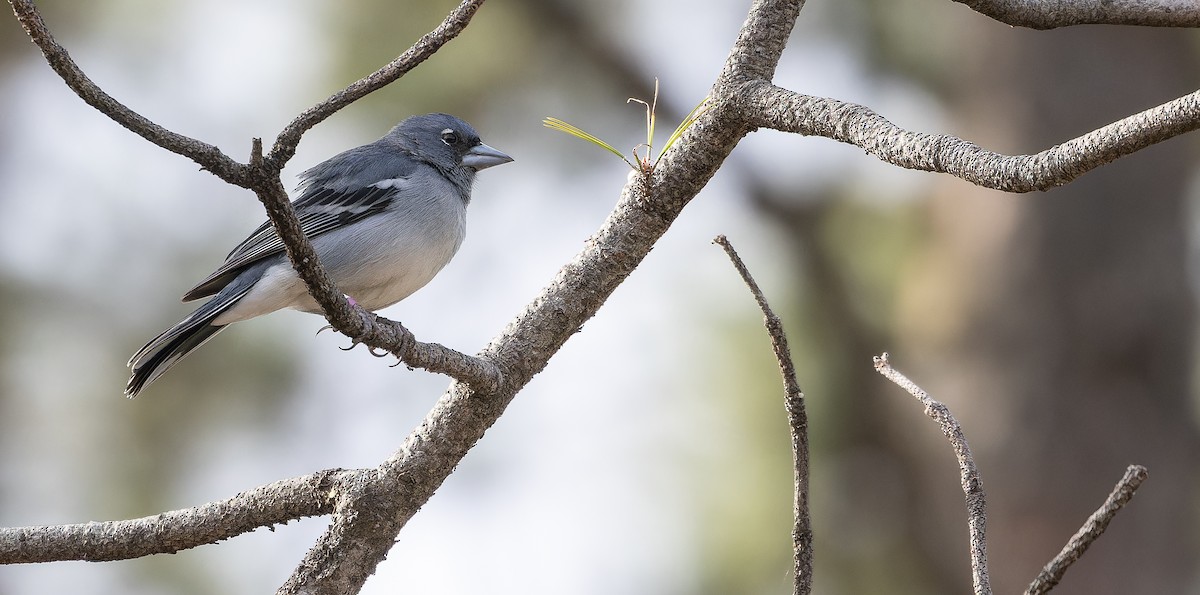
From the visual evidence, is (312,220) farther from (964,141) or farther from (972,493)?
(964,141)

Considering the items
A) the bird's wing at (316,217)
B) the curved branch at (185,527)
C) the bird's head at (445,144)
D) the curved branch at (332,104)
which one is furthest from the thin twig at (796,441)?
the bird's head at (445,144)

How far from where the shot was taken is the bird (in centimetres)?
443

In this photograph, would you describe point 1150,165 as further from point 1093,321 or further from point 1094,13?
point 1094,13

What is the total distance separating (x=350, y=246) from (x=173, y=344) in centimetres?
80

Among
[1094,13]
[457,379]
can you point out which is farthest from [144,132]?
[1094,13]

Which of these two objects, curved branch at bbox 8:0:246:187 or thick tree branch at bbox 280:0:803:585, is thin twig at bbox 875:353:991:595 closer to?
thick tree branch at bbox 280:0:803:585

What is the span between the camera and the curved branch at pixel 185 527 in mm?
2875

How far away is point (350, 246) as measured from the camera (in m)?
4.59

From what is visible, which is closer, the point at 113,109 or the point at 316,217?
the point at 113,109

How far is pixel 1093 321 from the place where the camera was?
7566mm

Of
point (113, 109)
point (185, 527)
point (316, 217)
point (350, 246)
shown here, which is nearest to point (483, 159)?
point (316, 217)

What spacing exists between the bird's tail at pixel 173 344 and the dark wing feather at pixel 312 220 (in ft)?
0.67

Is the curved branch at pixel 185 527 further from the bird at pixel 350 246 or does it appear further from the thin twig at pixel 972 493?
the thin twig at pixel 972 493

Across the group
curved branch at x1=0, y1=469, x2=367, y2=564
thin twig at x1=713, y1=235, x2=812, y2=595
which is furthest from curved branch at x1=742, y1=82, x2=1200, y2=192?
curved branch at x1=0, y1=469, x2=367, y2=564
